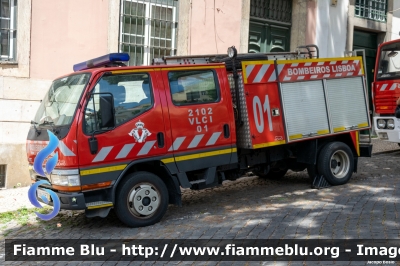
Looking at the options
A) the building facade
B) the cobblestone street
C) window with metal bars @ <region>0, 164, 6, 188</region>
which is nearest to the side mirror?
the cobblestone street

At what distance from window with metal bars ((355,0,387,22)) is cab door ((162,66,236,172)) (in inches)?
386

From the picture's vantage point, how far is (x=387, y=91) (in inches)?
428

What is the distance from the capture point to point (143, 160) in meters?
6.47

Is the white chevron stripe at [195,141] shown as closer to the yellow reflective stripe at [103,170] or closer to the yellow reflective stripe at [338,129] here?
the yellow reflective stripe at [103,170]

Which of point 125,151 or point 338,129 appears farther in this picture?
point 338,129

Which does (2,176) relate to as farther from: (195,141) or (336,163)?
(336,163)

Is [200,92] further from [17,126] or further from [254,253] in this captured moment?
[17,126]

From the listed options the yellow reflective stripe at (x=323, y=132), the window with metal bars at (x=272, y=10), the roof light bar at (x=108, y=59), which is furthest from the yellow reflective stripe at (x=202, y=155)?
the window with metal bars at (x=272, y=10)

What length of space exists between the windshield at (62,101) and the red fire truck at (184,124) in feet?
0.06

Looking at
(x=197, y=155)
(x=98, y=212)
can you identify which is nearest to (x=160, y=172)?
(x=197, y=155)

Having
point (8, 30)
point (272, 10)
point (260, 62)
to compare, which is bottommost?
point (260, 62)

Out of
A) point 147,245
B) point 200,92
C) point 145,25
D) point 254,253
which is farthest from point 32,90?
point 254,253

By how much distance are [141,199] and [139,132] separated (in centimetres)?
86

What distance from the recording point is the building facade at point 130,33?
Result: 9766 mm
